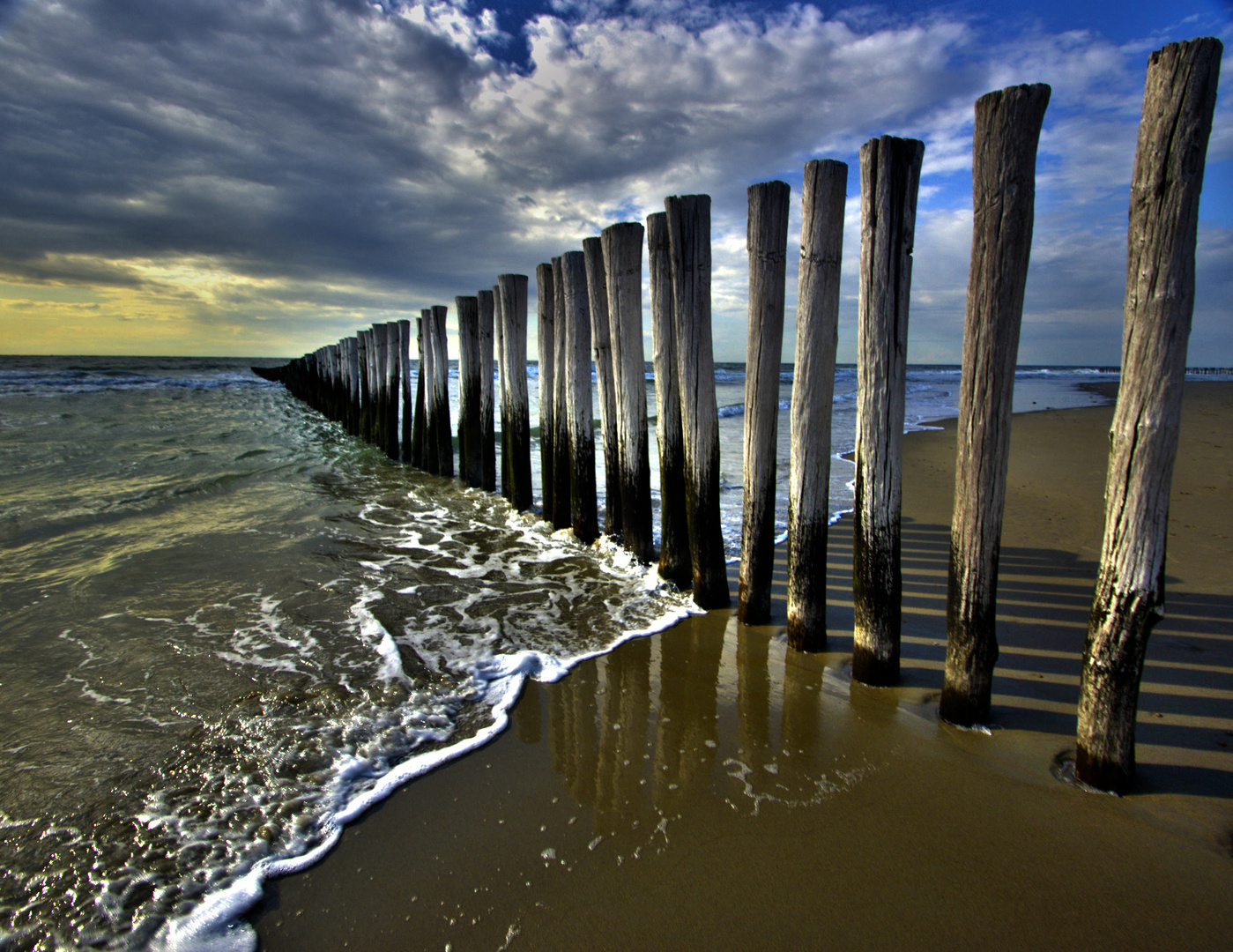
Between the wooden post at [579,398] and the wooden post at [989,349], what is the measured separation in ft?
10.6

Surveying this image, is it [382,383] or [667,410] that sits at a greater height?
[382,383]

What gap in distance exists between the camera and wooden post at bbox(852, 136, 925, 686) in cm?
268

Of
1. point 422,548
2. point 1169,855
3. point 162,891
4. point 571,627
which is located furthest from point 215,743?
point 1169,855

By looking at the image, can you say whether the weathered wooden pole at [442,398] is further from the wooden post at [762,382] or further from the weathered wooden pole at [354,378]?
the wooden post at [762,382]

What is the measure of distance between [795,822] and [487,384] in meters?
6.25

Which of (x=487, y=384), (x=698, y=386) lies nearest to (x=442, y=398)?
(x=487, y=384)

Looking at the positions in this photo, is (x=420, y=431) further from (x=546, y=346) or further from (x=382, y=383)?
(x=546, y=346)

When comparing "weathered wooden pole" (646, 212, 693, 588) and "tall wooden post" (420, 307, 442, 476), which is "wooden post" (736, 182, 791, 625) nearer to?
"weathered wooden pole" (646, 212, 693, 588)

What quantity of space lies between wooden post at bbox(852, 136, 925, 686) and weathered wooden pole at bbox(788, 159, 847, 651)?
241mm

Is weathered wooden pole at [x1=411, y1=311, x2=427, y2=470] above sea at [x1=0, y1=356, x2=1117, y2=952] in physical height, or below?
above

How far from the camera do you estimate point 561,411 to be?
5.74m

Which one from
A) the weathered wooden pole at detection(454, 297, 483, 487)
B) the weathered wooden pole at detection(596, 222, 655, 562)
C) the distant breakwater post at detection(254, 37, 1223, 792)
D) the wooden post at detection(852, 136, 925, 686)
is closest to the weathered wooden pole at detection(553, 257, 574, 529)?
the distant breakwater post at detection(254, 37, 1223, 792)

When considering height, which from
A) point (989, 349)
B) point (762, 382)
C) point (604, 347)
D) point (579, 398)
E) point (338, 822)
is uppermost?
point (604, 347)

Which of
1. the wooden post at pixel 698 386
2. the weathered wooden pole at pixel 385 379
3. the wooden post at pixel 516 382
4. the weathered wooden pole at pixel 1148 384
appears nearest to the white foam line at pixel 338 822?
the wooden post at pixel 698 386
